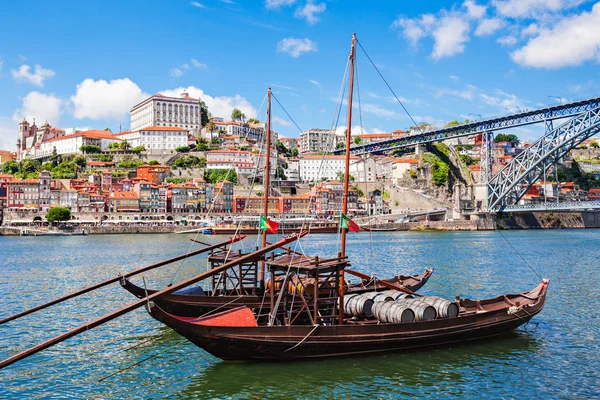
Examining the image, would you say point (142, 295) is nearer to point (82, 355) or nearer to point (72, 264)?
point (82, 355)

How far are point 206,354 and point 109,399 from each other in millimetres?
2665

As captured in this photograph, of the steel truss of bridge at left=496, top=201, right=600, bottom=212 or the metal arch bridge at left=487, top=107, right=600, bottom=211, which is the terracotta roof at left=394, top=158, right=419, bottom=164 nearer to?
the metal arch bridge at left=487, top=107, right=600, bottom=211

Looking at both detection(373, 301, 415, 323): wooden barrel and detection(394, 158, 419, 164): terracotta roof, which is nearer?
detection(373, 301, 415, 323): wooden barrel

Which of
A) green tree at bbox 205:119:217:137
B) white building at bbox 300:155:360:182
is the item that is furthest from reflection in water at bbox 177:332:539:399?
green tree at bbox 205:119:217:137

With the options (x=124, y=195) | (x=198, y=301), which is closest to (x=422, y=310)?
(x=198, y=301)

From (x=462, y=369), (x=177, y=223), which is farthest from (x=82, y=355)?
(x=177, y=223)

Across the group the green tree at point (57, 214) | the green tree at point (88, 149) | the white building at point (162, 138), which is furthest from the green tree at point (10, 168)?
the green tree at point (57, 214)

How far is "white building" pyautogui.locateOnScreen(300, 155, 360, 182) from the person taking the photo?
101375 millimetres

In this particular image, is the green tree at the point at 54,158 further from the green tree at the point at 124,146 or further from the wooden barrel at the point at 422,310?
the wooden barrel at the point at 422,310

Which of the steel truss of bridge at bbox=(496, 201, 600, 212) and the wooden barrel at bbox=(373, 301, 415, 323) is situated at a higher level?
the steel truss of bridge at bbox=(496, 201, 600, 212)

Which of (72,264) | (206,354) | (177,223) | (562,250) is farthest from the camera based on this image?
(177,223)

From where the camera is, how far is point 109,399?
9336mm

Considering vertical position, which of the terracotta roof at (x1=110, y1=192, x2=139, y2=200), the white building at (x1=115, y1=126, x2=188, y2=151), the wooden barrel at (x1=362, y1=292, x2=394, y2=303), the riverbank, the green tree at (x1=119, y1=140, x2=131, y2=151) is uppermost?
the white building at (x1=115, y1=126, x2=188, y2=151)

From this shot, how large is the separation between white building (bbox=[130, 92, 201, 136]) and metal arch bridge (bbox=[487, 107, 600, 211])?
6407 cm
